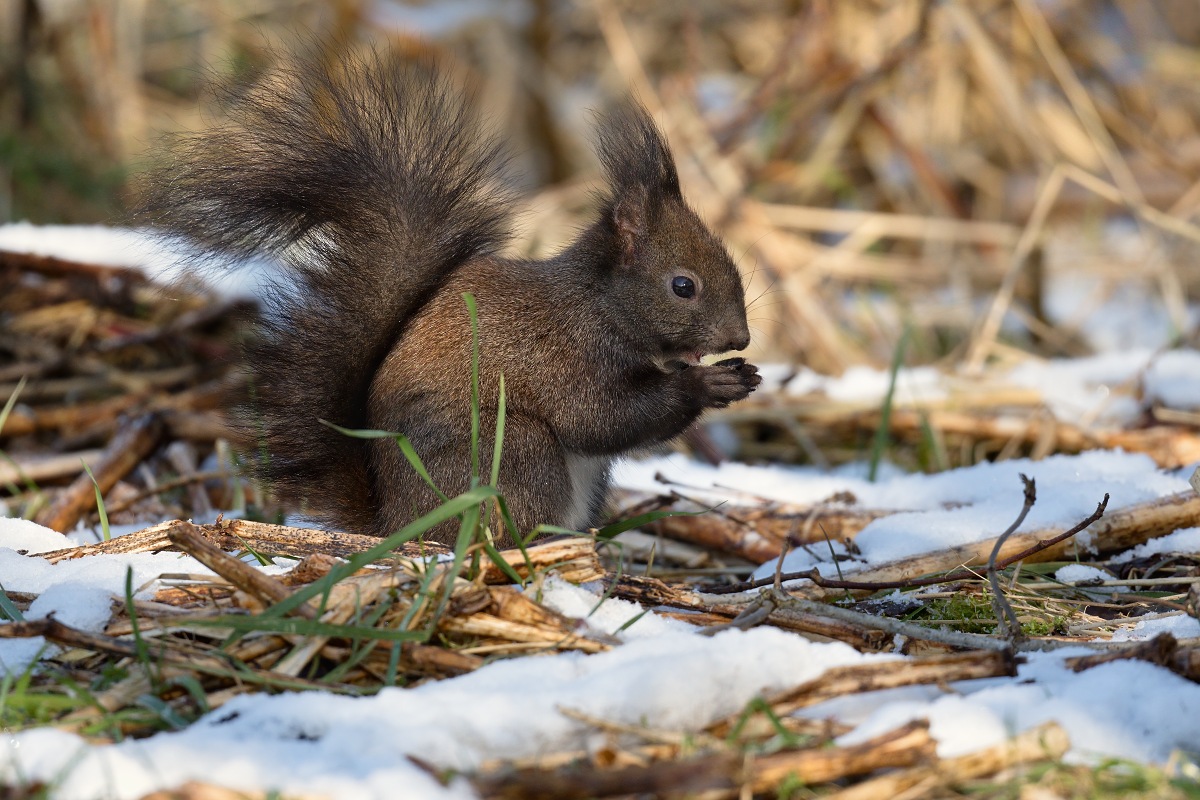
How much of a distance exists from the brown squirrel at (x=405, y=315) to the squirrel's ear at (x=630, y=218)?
8 centimetres

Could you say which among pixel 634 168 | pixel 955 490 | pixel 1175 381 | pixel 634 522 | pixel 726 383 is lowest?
pixel 955 490

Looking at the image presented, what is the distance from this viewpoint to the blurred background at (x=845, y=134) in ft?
15.7

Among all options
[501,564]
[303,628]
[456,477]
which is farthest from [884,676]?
[456,477]

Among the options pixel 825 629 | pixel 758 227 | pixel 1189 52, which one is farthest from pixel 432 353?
pixel 1189 52

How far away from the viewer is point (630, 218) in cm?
261

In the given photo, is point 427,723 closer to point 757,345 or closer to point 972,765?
point 972,765

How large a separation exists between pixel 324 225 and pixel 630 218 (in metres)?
0.70

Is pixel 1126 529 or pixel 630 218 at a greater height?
pixel 630 218

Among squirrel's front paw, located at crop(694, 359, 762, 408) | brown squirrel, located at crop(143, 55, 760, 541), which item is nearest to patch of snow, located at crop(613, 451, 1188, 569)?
squirrel's front paw, located at crop(694, 359, 762, 408)

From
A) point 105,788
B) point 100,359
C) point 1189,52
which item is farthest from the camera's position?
point 1189,52

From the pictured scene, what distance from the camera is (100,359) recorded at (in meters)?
3.80

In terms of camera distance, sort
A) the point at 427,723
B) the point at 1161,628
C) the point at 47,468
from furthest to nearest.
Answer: the point at 47,468, the point at 1161,628, the point at 427,723

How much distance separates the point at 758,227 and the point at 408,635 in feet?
12.2

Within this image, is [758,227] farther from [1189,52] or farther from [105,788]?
[105,788]
